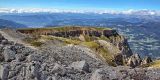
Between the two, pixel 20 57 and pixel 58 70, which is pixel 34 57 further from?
pixel 58 70

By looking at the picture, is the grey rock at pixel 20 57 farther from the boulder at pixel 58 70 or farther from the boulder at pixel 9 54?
the boulder at pixel 58 70

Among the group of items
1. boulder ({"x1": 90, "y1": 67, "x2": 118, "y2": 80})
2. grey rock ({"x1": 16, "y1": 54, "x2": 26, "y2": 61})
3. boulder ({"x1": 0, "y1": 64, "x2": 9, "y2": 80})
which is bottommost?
boulder ({"x1": 90, "y1": 67, "x2": 118, "y2": 80})

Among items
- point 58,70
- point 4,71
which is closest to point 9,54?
point 4,71

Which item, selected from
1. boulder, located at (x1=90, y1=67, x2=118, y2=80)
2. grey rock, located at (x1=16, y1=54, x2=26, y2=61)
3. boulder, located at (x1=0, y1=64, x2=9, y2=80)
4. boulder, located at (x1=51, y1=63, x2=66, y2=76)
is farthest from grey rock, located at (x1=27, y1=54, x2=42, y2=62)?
boulder, located at (x1=90, y1=67, x2=118, y2=80)

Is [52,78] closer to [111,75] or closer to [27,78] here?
[27,78]

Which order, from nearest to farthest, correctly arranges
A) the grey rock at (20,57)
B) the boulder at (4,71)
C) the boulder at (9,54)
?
the boulder at (4,71) → the grey rock at (20,57) → the boulder at (9,54)

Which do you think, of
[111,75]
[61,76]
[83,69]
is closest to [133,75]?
[111,75]

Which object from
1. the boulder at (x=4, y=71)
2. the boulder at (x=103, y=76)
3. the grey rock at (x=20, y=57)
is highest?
the grey rock at (x=20, y=57)

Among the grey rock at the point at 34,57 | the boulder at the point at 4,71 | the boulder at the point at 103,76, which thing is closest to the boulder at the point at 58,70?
the grey rock at the point at 34,57

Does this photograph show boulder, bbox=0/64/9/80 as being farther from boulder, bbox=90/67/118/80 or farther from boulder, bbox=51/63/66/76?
boulder, bbox=90/67/118/80

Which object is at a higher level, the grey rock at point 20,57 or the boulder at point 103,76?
the grey rock at point 20,57
